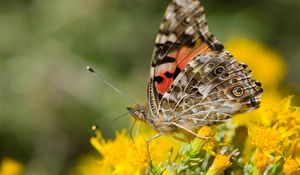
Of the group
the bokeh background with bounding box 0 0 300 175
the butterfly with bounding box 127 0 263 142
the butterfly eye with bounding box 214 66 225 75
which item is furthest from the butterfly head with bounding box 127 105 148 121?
the bokeh background with bounding box 0 0 300 175

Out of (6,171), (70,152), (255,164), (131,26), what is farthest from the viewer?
(131,26)

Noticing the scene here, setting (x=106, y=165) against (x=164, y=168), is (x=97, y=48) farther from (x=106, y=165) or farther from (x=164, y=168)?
(x=164, y=168)

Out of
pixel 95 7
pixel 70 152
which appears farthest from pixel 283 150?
pixel 95 7

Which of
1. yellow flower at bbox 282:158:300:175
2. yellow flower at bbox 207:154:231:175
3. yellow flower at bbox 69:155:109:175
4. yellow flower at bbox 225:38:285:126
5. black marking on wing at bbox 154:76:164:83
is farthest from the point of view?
yellow flower at bbox 225:38:285:126

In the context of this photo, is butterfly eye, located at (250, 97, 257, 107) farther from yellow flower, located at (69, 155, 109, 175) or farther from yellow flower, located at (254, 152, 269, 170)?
yellow flower, located at (69, 155, 109, 175)

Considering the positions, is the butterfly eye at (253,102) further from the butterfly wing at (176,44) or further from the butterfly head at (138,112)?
the butterfly head at (138,112)

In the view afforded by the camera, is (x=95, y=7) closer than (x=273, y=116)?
No
